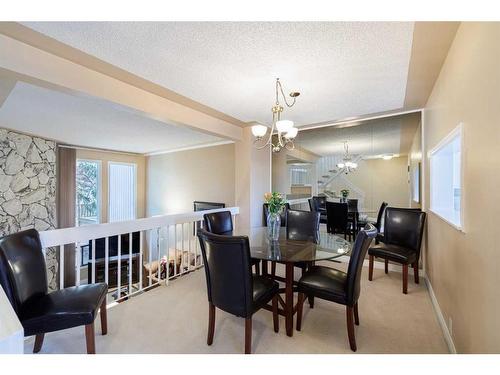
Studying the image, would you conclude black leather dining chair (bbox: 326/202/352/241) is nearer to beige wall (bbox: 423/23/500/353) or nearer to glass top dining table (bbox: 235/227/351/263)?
glass top dining table (bbox: 235/227/351/263)

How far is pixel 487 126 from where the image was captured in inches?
46.8

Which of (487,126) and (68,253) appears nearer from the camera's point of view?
(487,126)

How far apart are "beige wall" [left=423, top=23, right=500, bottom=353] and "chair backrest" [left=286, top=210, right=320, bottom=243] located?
4.26 ft

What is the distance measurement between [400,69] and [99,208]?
23.9ft

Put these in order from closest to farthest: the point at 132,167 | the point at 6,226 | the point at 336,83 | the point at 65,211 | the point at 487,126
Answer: the point at 487,126 < the point at 336,83 < the point at 6,226 < the point at 65,211 < the point at 132,167

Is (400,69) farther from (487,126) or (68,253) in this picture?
(68,253)

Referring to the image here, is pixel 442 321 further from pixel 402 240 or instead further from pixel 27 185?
pixel 27 185

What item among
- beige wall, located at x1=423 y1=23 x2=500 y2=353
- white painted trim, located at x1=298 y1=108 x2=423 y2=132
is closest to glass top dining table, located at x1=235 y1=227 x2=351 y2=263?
beige wall, located at x1=423 y1=23 x2=500 y2=353

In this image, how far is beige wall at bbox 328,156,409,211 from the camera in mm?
3455

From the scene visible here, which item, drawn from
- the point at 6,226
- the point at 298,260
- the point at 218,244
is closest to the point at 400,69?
the point at 298,260

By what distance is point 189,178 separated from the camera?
238 inches

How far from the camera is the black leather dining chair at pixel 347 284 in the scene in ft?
5.76

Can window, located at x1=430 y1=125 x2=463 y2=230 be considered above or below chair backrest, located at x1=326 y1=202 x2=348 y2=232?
above

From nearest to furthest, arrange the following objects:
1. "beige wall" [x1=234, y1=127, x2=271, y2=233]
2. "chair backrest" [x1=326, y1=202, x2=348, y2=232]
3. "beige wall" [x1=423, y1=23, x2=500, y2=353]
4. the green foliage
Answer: "beige wall" [x1=423, y1=23, x2=500, y2=353] < "chair backrest" [x1=326, y1=202, x2=348, y2=232] < "beige wall" [x1=234, y1=127, x2=271, y2=233] < the green foliage
